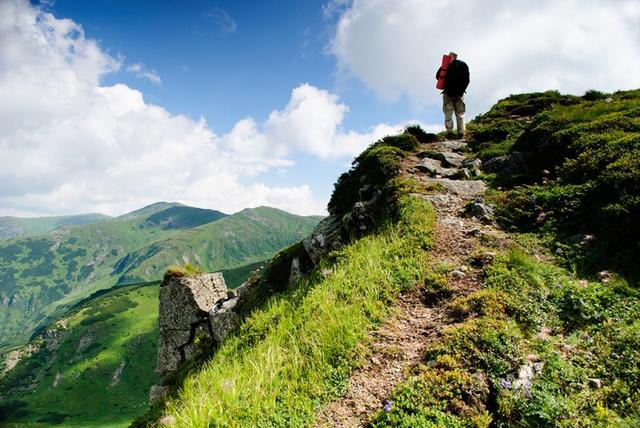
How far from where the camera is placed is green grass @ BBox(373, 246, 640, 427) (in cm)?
496

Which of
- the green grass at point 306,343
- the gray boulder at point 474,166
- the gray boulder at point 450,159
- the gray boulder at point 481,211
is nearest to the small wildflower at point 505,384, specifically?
the green grass at point 306,343

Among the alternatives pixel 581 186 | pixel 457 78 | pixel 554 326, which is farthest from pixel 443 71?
pixel 554 326

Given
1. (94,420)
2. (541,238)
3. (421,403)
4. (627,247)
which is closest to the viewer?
(421,403)

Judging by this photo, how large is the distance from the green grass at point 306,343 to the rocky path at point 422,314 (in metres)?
0.27

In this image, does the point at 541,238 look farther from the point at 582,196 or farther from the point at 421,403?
the point at 421,403

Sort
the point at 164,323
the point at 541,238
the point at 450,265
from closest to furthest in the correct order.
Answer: the point at 450,265
the point at 541,238
the point at 164,323

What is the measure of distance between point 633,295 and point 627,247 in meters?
2.09

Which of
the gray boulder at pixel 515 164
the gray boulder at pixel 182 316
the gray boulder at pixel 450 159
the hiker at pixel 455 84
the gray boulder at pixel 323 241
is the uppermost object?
the hiker at pixel 455 84

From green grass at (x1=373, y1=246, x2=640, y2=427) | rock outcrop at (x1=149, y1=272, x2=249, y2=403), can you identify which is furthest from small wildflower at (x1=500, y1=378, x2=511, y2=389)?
rock outcrop at (x1=149, y1=272, x2=249, y2=403)

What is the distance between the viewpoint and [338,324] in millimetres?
7324

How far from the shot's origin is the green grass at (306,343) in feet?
18.9

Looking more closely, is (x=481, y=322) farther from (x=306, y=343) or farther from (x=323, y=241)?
(x=323, y=241)

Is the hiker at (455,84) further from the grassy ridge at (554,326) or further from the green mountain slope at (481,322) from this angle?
the grassy ridge at (554,326)

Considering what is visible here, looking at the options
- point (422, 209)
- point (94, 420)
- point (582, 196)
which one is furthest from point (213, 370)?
point (94, 420)
